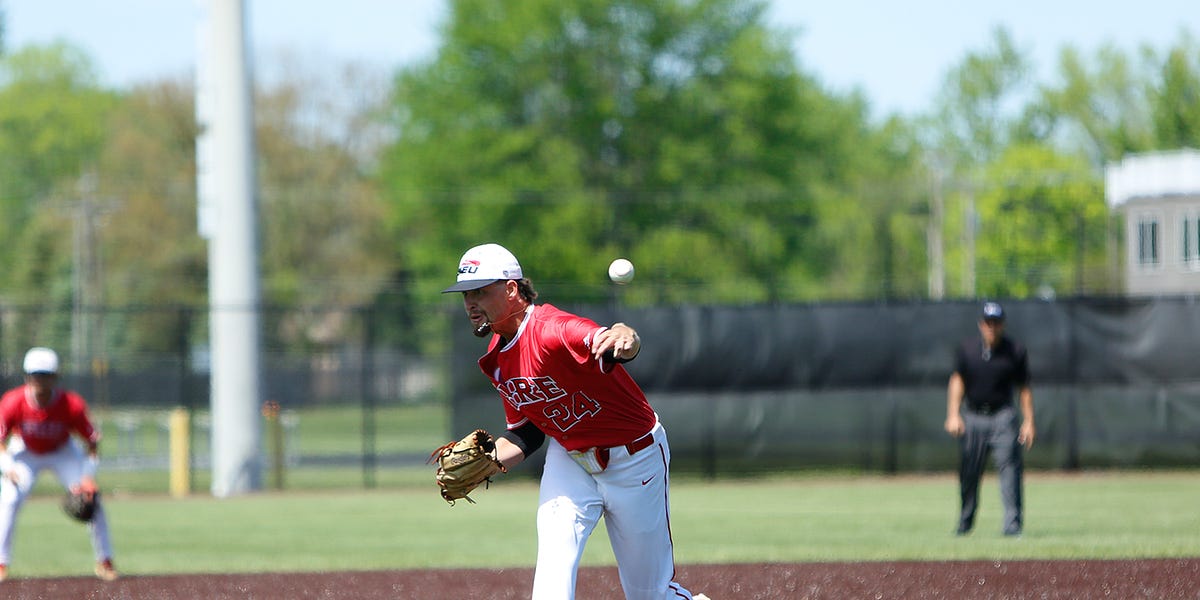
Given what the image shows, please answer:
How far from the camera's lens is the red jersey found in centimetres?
1172

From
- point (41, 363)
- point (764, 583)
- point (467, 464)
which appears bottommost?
point (764, 583)

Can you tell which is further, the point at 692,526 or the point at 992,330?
the point at 692,526

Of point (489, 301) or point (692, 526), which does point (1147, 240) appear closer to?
point (692, 526)

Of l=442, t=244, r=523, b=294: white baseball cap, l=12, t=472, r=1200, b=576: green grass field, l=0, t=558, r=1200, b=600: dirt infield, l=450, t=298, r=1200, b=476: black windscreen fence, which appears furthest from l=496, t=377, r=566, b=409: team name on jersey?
l=450, t=298, r=1200, b=476: black windscreen fence

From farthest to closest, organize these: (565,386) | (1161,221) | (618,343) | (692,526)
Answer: (1161,221), (692,526), (565,386), (618,343)

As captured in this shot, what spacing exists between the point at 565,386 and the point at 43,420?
7.01 meters

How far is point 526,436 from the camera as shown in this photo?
6777 millimetres

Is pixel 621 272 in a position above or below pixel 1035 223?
below

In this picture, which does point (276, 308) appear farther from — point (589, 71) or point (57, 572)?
point (589, 71)

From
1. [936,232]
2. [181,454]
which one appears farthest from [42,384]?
[936,232]

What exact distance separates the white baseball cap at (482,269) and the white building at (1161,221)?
32810 millimetres

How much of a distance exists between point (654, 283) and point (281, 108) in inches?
827

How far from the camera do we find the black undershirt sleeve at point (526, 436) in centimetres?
677

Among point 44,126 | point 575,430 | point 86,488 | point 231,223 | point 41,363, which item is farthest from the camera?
point 44,126
